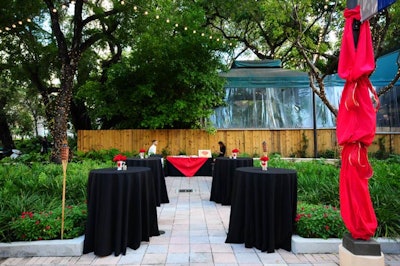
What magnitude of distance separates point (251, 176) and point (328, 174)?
397 cm

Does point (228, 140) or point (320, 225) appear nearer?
point (320, 225)

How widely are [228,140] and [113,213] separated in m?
10.8

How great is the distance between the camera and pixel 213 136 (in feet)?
48.6

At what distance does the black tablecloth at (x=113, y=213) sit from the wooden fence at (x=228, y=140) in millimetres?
10136

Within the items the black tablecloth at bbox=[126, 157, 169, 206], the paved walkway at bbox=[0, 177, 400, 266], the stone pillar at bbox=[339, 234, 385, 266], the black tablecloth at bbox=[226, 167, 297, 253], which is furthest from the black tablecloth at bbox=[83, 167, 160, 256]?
the black tablecloth at bbox=[126, 157, 169, 206]

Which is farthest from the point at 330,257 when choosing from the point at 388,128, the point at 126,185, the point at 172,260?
the point at 388,128

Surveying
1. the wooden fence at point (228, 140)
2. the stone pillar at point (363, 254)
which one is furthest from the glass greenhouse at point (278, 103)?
the stone pillar at point (363, 254)

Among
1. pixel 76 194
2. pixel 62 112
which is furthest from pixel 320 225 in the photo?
pixel 62 112

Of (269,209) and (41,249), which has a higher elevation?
(269,209)

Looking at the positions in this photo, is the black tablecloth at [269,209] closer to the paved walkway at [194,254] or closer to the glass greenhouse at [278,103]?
the paved walkway at [194,254]

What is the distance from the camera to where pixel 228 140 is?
14852mm

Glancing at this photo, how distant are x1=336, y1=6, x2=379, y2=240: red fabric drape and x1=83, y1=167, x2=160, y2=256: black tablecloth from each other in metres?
2.63

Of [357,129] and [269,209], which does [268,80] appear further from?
[357,129]

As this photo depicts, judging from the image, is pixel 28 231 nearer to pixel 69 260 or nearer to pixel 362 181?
pixel 69 260
